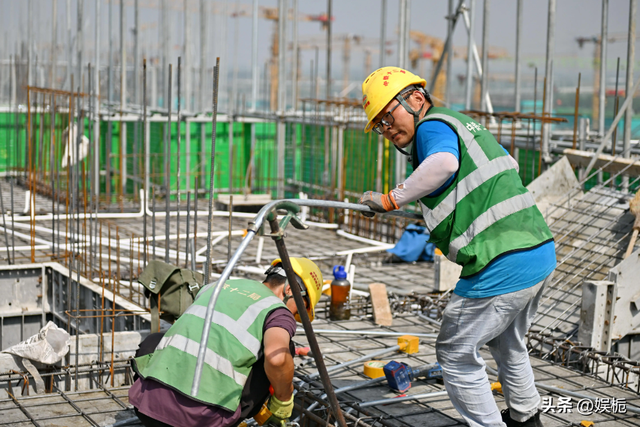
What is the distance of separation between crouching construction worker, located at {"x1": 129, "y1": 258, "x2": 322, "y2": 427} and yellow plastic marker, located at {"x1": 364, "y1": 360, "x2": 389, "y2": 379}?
75.2 inches

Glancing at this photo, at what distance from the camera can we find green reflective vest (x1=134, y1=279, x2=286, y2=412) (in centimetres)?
327

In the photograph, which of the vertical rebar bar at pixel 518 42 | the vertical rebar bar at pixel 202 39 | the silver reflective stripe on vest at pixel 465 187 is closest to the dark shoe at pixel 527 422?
the silver reflective stripe on vest at pixel 465 187

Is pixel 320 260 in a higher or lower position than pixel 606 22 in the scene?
lower

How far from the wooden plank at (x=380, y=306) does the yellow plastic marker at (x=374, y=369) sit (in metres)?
1.31

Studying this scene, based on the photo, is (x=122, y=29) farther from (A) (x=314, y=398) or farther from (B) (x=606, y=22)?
(A) (x=314, y=398)

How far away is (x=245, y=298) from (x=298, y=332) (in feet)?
10.3

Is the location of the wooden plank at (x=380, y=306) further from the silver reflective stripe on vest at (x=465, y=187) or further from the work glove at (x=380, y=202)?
the work glove at (x=380, y=202)

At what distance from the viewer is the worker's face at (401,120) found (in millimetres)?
3652

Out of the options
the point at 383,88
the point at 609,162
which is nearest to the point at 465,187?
the point at 383,88

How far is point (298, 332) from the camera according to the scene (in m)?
6.48

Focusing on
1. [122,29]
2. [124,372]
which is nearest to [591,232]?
[124,372]

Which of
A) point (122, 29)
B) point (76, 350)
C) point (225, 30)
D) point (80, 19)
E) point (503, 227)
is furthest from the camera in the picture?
point (225, 30)

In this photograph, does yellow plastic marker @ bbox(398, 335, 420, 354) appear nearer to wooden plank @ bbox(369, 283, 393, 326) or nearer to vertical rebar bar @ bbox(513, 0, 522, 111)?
wooden plank @ bbox(369, 283, 393, 326)

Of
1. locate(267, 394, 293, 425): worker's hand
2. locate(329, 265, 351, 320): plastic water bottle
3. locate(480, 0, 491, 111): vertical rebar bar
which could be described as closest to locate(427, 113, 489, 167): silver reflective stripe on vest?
locate(267, 394, 293, 425): worker's hand
